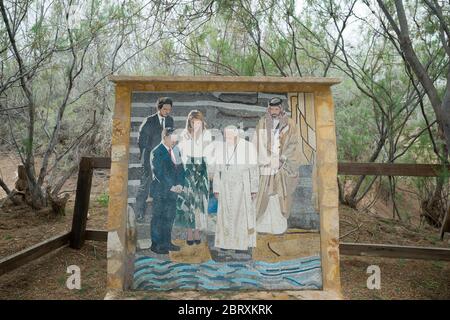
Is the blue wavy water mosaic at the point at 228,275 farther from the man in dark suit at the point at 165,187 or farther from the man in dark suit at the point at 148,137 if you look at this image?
the man in dark suit at the point at 148,137

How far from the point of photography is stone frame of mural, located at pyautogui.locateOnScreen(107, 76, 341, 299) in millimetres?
2779

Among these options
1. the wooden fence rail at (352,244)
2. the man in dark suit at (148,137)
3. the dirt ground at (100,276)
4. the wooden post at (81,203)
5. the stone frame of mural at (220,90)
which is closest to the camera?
the stone frame of mural at (220,90)

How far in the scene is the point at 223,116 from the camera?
117 inches

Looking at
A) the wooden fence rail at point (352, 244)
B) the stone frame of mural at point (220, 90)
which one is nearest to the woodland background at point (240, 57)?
the wooden fence rail at point (352, 244)

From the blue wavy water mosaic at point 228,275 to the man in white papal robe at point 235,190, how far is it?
186mm

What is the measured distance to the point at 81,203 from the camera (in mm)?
4121

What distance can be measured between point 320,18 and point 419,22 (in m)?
1.42

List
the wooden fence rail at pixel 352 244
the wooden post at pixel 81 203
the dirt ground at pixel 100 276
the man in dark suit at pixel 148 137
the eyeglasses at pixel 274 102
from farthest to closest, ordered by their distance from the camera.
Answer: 1. the wooden post at pixel 81 203
2. the wooden fence rail at pixel 352 244
3. the dirt ground at pixel 100 276
4. the eyeglasses at pixel 274 102
5. the man in dark suit at pixel 148 137

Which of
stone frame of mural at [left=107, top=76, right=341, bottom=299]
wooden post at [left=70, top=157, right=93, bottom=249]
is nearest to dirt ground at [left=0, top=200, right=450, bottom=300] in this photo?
wooden post at [left=70, top=157, right=93, bottom=249]

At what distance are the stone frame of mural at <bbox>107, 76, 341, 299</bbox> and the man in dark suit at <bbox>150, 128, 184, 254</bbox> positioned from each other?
0.64 ft

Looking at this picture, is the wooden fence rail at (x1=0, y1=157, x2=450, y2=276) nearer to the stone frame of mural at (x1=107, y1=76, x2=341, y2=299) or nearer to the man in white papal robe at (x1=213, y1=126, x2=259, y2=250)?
the stone frame of mural at (x1=107, y1=76, x2=341, y2=299)

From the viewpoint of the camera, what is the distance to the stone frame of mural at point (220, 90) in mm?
2779

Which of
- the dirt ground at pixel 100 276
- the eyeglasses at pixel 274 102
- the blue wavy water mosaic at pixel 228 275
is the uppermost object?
the eyeglasses at pixel 274 102

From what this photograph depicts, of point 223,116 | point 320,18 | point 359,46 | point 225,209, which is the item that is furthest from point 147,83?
point 359,46
